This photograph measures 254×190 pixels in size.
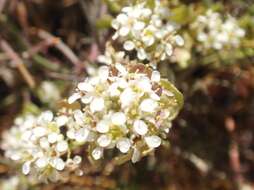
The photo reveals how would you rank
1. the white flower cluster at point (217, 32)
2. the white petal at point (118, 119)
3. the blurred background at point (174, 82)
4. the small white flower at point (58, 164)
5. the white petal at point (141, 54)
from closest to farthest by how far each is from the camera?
the white petal at point (118, 119), the small white flower at point (58, 164), the white petal at point (141, 54), the white flower cluster at point (217, 32), the blurred background at point (174, 82)

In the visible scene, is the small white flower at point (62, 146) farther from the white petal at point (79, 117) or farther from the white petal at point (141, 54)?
the white petal at point (141, 54)

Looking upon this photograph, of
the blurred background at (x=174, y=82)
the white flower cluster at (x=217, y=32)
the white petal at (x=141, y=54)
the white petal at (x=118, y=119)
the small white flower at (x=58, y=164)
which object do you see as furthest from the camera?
the blurred background at (x=174, y=82)

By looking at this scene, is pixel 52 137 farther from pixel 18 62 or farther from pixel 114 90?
pixel 18 62

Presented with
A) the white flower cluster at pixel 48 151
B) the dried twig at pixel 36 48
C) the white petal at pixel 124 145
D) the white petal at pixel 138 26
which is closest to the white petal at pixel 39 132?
the white flower cluster at pixel 48 151

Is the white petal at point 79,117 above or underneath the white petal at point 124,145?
above

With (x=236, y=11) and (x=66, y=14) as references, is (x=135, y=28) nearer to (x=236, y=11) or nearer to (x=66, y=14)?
(x=236, y=11)

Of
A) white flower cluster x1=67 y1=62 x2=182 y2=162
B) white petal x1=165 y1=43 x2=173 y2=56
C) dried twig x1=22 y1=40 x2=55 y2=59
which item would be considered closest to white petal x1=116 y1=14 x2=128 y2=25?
white petal x1=165 y1=43 x2=173 y2=56

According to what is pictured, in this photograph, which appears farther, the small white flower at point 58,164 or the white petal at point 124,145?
the small white flower at point 58,164
